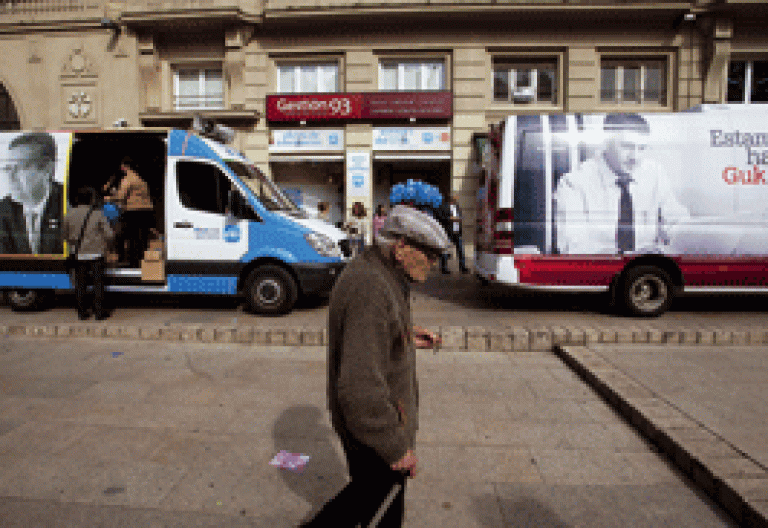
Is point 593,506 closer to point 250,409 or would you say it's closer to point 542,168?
point 250,409

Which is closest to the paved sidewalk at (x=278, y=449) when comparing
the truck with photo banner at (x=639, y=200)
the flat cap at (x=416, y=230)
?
the flat cap at (x=416, y=230)

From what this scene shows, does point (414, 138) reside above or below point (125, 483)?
above

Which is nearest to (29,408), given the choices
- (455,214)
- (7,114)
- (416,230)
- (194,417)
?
(194,417)

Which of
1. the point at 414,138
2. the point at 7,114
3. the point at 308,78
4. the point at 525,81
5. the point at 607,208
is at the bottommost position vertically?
the point at 607,208

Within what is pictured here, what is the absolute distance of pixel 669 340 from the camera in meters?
6.04

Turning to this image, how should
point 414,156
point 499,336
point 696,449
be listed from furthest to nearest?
point 414,156 → point 499,336 → point 696,449

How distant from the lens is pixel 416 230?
1782 mm

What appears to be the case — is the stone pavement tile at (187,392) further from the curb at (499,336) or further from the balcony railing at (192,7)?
the balcony railing at (192,7)

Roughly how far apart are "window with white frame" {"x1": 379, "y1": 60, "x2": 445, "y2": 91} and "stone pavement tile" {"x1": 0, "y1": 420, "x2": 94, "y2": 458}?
14.3 metres

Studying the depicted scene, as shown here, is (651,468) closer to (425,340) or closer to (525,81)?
(425,340)

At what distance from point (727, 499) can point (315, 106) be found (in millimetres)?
15109

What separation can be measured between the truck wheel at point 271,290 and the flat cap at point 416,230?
583 centimetres

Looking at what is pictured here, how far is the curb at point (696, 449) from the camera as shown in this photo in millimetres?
2604

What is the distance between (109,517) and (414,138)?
14456 millimetres
